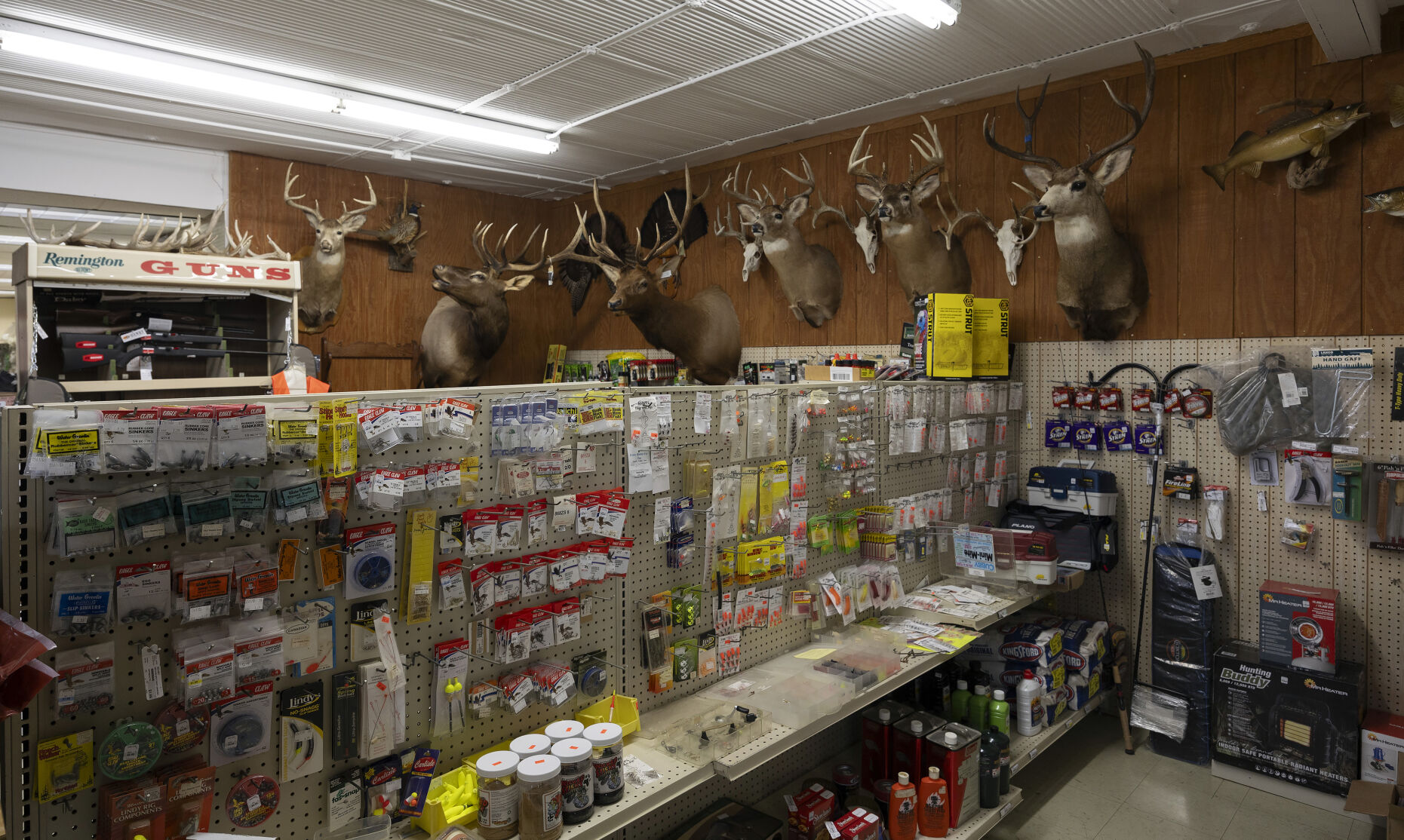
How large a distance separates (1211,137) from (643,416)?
3.59 m

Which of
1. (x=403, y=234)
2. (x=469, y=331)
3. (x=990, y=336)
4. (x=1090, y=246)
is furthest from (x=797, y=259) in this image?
(x=403, y=234)

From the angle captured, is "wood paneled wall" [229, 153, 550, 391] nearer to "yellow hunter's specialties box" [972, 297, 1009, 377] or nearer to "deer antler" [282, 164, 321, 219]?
"deer antler" [282, 164, 321, 219]

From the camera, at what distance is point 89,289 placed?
4.07 m

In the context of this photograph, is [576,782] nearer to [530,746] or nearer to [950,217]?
[530,746]

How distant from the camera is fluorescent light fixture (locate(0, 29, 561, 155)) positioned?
12.9 ft

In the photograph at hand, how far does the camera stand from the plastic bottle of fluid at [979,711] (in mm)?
3451

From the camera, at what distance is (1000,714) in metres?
3.43

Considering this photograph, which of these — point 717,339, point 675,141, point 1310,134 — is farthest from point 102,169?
point 1310,134

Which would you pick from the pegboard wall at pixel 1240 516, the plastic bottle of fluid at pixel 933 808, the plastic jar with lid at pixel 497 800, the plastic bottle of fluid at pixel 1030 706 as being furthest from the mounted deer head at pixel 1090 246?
the plastic jar with lid at pixel 497 800

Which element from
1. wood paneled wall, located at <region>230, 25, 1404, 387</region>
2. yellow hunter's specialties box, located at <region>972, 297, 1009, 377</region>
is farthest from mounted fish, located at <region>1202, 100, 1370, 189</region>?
yellow hunter's specialties box, located at <region>972, 297, 1009, 377</region>

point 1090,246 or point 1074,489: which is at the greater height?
point 1090,246

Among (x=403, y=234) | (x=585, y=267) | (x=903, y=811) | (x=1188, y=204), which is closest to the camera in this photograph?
(x=903, y=811)

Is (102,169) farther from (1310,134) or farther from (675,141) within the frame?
(1310,134)

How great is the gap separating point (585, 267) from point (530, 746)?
627cm
